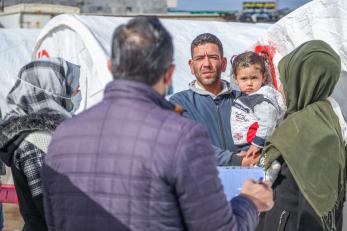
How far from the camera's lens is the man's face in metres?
3.51

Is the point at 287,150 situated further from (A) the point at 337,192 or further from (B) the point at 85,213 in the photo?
(B) the point at 85,213

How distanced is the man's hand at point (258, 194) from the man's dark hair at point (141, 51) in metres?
0.48

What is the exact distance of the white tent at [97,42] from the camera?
187 inches

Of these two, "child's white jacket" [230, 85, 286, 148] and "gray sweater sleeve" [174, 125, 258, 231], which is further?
"child's white jacket" [230, 85, 286, 148]

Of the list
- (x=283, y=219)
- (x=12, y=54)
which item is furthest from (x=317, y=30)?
(x=12, y=54)

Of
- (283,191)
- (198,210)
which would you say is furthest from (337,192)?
(198,210)

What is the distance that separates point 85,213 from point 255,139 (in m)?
1.55

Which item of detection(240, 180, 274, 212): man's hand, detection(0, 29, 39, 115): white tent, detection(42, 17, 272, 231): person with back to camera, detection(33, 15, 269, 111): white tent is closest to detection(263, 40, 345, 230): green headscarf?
detection(240, 180, 274, 212): man's hand

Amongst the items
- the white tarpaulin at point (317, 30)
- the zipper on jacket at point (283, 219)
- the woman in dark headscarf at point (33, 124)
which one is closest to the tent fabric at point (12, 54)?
the white tarpaulin at point (317, 30)

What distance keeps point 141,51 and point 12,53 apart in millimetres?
5654

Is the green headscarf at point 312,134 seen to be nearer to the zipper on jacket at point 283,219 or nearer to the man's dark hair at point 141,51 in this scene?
the zipper on jacket at point 283,219

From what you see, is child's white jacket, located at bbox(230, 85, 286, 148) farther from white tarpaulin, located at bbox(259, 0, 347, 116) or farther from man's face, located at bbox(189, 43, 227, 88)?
white tarpaulin, located at bbox(259, 0, 347, 116)

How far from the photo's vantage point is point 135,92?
5.98 ft

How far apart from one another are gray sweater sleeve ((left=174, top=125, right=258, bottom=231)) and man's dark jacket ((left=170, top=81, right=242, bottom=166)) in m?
1.41
